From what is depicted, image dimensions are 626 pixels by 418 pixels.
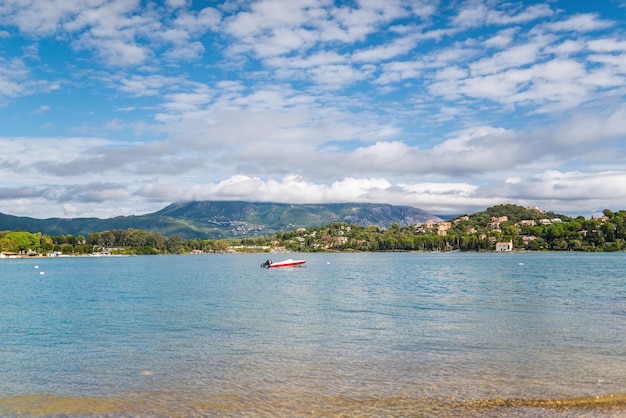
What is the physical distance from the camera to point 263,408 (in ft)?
56.7

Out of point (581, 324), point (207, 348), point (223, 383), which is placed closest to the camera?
point (223, 383)

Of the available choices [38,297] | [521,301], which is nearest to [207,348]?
[521,301]

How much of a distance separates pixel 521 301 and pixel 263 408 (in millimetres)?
39916

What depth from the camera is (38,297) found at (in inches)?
2509

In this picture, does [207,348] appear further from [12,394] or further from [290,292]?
[290,292]

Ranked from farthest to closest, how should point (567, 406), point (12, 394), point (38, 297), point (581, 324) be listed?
point (38, 297) → point (581, 324) → point (12, 394) → point (567, 406)

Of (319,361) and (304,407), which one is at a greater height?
(304,407)

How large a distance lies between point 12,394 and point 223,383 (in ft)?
25.7

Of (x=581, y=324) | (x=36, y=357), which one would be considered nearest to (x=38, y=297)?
(x=36, y=357)

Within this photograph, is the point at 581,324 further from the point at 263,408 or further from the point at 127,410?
the point at 127,410

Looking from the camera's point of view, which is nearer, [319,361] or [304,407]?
[304,407]

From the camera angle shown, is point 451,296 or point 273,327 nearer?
point 273,327

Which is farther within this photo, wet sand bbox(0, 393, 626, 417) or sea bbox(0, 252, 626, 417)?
sea bbox(0, 252, 626, 417)

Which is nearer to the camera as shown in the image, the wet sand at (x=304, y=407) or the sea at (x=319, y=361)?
the wet sand at (x=304, y=407)
